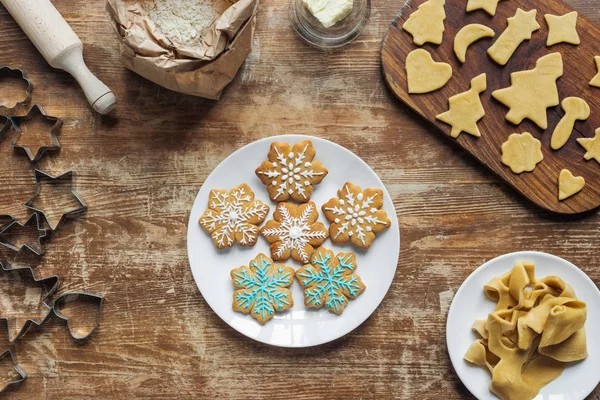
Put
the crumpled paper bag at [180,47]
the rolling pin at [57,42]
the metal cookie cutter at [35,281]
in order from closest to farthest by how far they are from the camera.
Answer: the crumpled paper bag at [180,47], the rolling pin at [57,42], the metal cookie cutter at [35,281]

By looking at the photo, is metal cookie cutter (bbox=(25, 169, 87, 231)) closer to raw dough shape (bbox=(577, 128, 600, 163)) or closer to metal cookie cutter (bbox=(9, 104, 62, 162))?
metal cookie cutter (bbox=(9, 104, 62, 162))

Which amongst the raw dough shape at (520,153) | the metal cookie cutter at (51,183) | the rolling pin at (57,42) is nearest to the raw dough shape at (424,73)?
the raw dough shape at (520,153)

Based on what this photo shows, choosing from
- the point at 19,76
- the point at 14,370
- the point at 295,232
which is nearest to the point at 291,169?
the point at 295,232

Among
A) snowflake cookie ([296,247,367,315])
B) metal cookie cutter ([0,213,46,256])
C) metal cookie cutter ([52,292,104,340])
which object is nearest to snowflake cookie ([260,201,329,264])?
snowflake cookie ([296,247,367,315])

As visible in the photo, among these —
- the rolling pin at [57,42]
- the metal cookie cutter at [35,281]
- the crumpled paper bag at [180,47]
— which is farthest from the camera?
the metal cookie cutter at [35,281]

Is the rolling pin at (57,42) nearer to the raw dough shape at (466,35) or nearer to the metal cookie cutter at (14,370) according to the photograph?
the metal cookie cutter at (14,370)

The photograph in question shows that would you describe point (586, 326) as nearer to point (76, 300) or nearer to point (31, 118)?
point (76, 300)

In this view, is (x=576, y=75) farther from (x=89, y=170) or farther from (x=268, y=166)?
(x=89, y=170)
